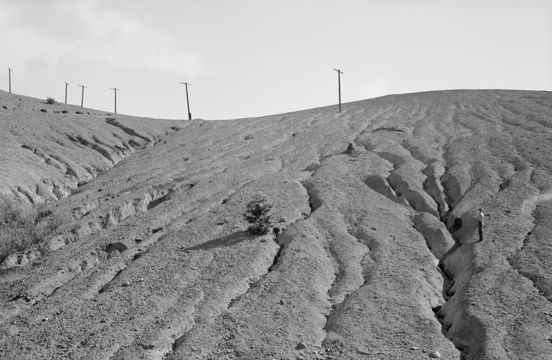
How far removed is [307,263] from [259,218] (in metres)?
2.47

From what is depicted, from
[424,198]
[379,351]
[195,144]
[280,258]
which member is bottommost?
[379,351]

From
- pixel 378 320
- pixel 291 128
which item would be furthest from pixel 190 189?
pixel 291 128

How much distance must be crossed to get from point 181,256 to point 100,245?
8.93 feet

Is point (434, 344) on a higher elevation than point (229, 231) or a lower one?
lower

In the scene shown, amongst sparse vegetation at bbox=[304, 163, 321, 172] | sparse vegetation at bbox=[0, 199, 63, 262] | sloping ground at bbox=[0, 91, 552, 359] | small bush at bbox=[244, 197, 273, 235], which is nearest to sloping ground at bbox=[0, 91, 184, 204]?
sloping ground at bbox=[0, 91, 552, 359]

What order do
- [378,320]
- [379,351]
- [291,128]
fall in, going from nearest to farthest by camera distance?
1. [379,351]
2. [378,320]
3. [291,128]

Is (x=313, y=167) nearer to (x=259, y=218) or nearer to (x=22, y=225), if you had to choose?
(x=259, y=218)

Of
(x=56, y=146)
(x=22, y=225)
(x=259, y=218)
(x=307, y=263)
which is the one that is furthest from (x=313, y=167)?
(x=56, y=146)

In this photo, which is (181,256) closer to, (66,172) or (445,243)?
(445,243)

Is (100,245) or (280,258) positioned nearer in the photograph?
(280,258)

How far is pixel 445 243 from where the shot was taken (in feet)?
46.0

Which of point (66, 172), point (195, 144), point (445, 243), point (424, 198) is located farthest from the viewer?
point (195, 144)

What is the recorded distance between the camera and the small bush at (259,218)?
14.2 metres

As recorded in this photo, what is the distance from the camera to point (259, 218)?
1452 centimetres
